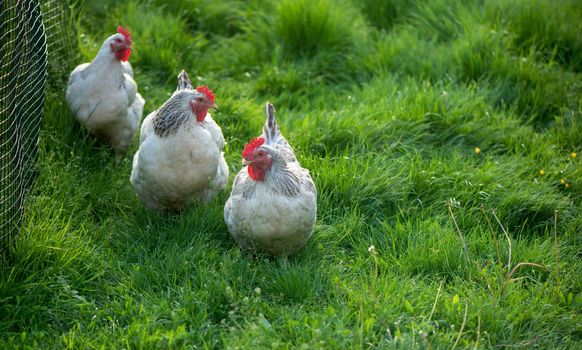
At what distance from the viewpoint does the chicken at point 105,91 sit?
548 centimetres

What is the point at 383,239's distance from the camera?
4.80 metres

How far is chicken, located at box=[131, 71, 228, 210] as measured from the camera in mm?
4742

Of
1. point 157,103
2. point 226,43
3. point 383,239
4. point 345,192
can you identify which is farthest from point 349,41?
point 383,239

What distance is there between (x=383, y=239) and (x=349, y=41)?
10.2ft

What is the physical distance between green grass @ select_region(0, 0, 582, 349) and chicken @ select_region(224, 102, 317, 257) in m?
0.14

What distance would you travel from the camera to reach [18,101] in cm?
439

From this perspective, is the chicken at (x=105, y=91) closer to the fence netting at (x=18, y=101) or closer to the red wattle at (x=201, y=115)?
the fence netting at (x=18, y=101)

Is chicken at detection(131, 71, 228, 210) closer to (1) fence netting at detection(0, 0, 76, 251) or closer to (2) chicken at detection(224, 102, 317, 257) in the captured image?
(2) chicken at detection(224, 102, 317, 257)

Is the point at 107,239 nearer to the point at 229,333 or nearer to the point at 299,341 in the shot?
the point at 229,333

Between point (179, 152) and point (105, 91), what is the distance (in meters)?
1.13

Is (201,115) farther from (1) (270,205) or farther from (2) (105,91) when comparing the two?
(2) (105,91)

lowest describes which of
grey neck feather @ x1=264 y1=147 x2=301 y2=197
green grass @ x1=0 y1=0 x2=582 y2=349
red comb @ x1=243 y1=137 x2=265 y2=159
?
green grass @ x1=0 y1=0 x2=582 y2=349

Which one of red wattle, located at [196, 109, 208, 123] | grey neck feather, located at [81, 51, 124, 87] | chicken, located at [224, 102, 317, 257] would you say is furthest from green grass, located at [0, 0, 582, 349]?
red wattle, located at [196, 109, 208, 123]

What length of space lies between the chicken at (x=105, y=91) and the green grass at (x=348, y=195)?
0.18 metres
